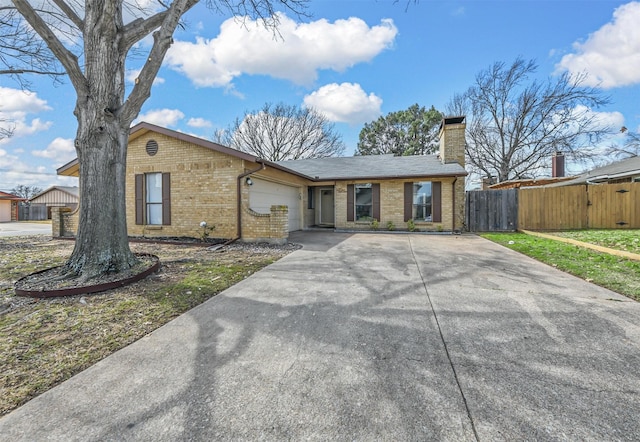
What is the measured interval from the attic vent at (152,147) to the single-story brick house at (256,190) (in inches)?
1.4

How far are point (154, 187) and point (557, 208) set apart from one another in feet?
50.7

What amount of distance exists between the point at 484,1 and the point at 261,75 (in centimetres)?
1170

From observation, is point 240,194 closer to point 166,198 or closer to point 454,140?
point 166,198

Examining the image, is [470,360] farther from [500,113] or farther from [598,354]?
[500,113]

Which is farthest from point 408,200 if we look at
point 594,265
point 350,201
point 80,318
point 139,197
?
point 80,318

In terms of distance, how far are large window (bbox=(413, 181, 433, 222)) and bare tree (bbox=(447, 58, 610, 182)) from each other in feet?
52.1

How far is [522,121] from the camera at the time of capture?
2247 cm

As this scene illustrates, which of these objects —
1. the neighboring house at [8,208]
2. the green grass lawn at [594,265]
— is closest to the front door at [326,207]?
the green grass lawn at [594,265]

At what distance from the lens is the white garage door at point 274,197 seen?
9562mm

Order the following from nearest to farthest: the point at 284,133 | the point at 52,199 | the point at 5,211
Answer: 1. the point at 5,211
2. the point at 284,133
3. the point at 52,199

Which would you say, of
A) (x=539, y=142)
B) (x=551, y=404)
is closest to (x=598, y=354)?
(x=551, y=404)

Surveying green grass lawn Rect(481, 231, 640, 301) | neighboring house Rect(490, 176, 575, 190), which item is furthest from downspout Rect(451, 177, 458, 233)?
neighboring house Rect(490, 176, 575, 190)

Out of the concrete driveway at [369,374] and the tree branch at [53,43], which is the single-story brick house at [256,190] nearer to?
the tree branch at [53,43]

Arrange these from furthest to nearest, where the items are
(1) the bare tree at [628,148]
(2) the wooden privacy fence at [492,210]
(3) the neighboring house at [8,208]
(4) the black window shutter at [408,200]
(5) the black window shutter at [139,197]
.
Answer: (3) the neighboring house at [8,208] < (1) the bare tree at [628,148] < (4) the black window shutter at [408,200] < (2) the wooden privacy fence at [492,210] < (5) the black window shutter at [139,197]
